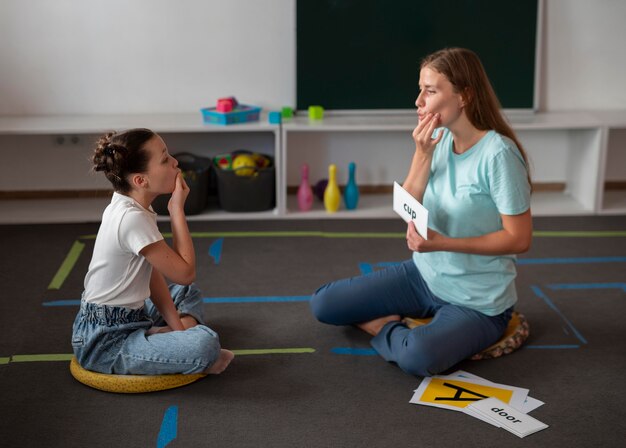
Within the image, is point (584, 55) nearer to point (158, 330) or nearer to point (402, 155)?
point (402, 155)

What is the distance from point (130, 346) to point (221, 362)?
0.98 ft

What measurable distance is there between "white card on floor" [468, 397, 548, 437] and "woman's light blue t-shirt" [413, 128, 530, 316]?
326 millimetres

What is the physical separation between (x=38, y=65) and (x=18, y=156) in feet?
1.67

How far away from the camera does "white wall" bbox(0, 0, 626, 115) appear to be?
13.9 feet

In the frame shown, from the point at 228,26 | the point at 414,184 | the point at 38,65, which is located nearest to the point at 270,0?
the point at 228,26

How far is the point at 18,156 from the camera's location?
14.5ft

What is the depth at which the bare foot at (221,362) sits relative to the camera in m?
2.62

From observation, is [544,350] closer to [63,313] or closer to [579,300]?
[579,300]

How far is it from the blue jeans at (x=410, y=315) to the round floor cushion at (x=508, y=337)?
4 cm

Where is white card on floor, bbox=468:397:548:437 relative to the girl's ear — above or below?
below

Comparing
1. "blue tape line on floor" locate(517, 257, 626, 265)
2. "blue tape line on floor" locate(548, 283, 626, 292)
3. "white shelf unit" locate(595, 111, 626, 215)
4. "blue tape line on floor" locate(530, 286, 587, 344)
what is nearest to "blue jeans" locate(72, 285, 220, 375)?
"blue tape line on floor" locate(530, 286, 587, 344)

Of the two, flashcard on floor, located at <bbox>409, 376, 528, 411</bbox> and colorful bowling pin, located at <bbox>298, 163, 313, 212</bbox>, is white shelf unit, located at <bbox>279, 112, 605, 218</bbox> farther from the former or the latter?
flashcard on floor, located at <bbox>409, 376, 528, 411</bbox>

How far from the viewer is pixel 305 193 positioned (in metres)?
4.27

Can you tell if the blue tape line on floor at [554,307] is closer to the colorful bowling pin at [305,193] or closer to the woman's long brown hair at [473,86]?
the woman's long brown hair at [473,86]
